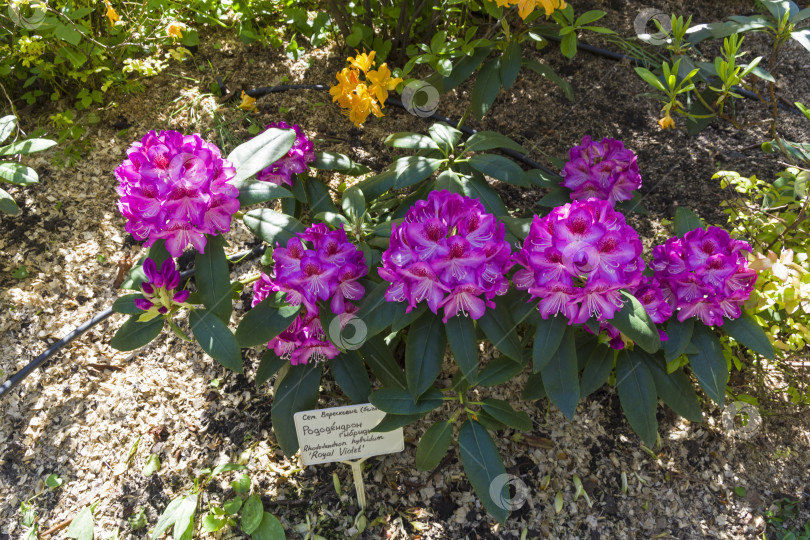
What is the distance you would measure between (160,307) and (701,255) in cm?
117

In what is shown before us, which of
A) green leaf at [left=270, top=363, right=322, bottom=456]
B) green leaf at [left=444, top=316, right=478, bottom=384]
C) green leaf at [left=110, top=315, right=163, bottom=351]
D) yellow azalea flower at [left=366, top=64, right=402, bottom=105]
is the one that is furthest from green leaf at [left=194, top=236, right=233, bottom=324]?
yellow azalea flower at [left=366, top=64, right=402, bottom=105]

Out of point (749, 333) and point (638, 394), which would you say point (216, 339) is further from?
point (749, 333)

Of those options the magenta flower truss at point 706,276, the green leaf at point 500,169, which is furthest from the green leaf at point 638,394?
the green leaf at point 500,169

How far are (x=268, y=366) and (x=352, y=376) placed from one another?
217mm

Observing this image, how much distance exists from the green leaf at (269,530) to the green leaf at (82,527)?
409mm

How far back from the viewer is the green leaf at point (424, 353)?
4.02 ft

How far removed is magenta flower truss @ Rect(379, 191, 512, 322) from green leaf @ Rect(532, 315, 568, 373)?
13 centimetres

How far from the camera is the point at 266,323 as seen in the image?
4.17 ft

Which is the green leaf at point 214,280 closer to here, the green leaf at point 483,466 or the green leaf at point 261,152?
the green leaf at point 261,152

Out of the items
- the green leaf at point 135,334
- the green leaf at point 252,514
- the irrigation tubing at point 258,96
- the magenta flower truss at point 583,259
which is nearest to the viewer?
the magenta flower truss at point 583,259

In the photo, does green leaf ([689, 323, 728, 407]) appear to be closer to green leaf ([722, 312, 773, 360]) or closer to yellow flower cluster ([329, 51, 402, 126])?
green leaf ([722, 312, 773, 360])

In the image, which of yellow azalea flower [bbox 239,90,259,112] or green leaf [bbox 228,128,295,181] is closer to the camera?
green leaf [bbox 228,128,295,181]

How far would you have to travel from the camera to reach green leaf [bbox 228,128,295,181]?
52.4 inches

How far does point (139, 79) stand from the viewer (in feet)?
7.66
